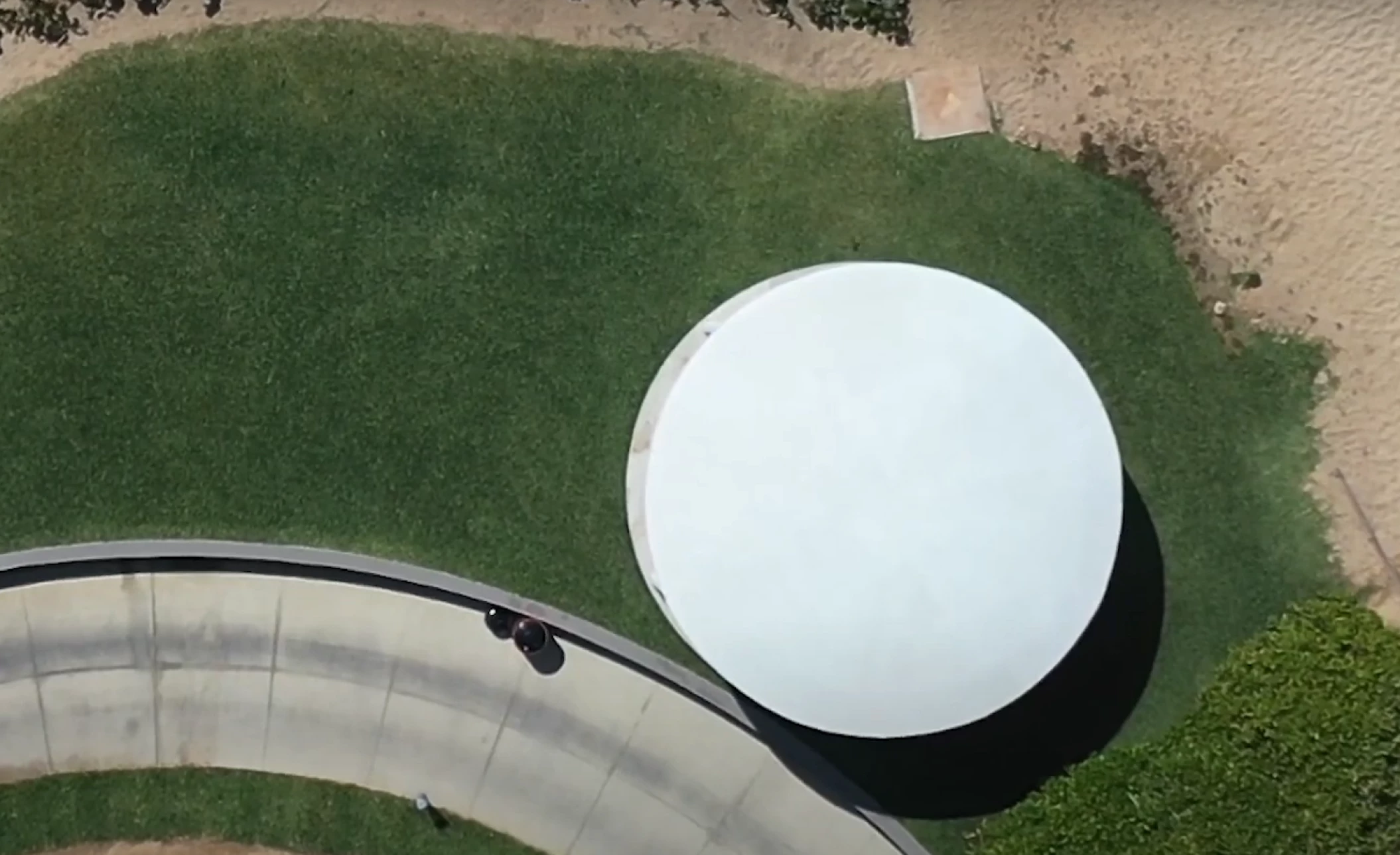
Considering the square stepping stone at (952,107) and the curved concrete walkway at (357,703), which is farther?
the curved concrete walkway at (357,703)

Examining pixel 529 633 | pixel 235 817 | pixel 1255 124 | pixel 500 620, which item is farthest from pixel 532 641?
pixel 1255 124

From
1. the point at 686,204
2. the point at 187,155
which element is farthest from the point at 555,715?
the point at 187,155

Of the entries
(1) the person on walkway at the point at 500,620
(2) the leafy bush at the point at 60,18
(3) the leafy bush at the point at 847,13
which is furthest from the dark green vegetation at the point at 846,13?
(1) the person on walkway at the point at 500,620

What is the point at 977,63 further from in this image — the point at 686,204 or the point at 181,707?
the point at 181,707

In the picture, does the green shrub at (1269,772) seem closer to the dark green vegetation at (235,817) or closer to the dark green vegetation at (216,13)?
the dark green vegetation at (235,817)

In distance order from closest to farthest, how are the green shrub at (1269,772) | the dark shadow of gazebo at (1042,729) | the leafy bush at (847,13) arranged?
the green shrub at (1269,772) → the dark shadow of gazebo at (1042,729) → the leafy bush at (847,13)

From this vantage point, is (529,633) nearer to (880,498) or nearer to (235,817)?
(235,817)

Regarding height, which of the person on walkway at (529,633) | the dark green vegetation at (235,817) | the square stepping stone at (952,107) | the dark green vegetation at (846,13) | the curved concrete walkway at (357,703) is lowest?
the dark green vegetation at (235,817)
